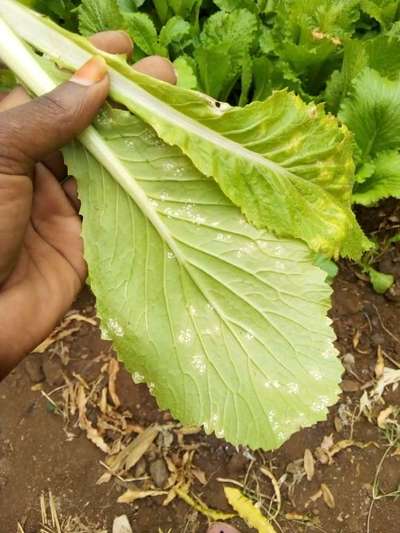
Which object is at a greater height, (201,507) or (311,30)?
(311,30)

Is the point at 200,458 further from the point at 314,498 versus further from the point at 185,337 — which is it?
the point at 185,337

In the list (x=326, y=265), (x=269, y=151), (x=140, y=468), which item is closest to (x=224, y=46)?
(x=326, y=265)

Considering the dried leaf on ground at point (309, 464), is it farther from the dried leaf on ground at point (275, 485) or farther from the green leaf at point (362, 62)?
the green leaf at point (362, 62)

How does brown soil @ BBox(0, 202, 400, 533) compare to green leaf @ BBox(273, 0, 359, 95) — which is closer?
brown soil @ BBox(0, 202, 400, 533)

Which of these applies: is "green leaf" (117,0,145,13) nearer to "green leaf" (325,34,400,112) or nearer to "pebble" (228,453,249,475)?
"green leaf" (325,34,400,112)

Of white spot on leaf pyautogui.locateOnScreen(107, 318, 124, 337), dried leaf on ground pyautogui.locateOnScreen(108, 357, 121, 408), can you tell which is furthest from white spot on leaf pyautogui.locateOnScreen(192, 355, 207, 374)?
dried leaf on ground pyautogui.locateOnScreen(108, 357, 121, 408)

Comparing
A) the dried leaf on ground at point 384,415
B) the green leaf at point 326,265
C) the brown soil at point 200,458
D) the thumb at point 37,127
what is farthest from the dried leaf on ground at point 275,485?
the thumb at point 37,127
